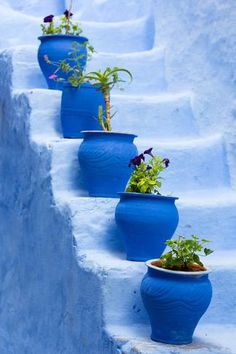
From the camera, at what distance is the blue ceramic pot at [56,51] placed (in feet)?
14.1

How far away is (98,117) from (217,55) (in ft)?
2.57

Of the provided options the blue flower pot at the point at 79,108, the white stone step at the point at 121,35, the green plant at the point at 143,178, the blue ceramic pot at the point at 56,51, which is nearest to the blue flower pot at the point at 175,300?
the green plant at the point at 143,178

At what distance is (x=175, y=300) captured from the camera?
293cm

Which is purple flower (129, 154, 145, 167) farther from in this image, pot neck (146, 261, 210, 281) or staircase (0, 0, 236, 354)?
pot neck (146, 261, 210, 281)

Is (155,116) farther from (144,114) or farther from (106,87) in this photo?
(106,87)

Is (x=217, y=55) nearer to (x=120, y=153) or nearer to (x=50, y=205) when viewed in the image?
(x=120, y=153)

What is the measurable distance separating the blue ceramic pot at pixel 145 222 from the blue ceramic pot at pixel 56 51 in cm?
121

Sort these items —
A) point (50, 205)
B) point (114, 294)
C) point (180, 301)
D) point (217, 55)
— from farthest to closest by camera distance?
point (217, 55), point (50, 205), point (114, 294), point (180, 301)

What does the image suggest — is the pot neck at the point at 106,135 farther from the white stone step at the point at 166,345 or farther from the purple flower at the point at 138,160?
the white stone step at the point at 166,345

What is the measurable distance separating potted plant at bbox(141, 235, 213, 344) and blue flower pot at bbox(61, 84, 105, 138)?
3.69ft

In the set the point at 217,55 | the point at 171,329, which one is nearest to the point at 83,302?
the point at 171,329

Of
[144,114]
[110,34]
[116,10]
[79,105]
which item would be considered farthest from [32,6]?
[79,105]

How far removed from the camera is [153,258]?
338 centimetres

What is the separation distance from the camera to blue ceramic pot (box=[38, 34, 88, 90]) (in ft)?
14.1
